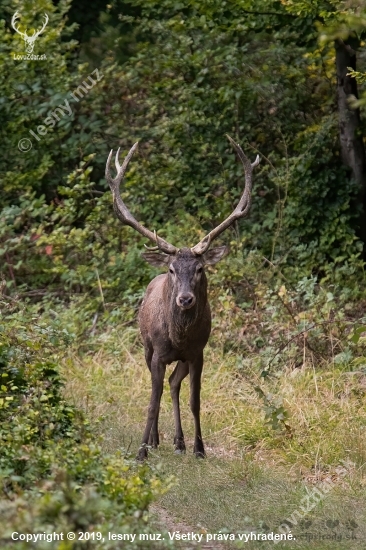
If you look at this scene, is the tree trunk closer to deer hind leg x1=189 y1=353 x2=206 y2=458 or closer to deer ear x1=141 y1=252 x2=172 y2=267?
deer ear x1=141 y1=252 x2=172 y2=267

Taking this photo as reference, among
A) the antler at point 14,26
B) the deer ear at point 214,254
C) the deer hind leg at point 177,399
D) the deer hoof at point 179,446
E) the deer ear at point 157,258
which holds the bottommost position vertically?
the antler at point 14,26

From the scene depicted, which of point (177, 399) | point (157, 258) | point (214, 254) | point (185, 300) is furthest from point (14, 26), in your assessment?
point (185, 300)

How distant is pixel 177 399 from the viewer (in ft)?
34.7

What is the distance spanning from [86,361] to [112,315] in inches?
52.8

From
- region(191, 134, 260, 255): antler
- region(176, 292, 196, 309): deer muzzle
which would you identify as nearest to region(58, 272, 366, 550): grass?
region(176, 292, 196, 309): deer muzzle

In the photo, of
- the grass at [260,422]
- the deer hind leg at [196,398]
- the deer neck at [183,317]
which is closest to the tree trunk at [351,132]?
the grass at [260,422]

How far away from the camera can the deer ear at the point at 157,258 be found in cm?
1001

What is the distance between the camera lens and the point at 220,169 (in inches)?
639

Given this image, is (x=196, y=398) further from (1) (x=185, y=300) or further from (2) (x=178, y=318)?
(1) (x=185, y=300)

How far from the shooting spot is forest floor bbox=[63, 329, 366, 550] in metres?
7.64

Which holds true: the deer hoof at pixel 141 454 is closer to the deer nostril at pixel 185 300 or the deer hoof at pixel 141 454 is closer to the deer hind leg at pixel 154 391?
the deer hind leg at pixel 154 391

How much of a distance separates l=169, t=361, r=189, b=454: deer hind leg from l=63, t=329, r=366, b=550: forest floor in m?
0.09

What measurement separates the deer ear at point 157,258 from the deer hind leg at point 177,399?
3.71 feet

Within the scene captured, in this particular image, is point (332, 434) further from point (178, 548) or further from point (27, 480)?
point (27, 480)
